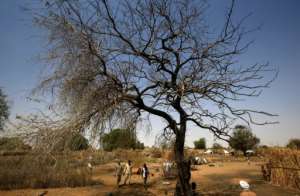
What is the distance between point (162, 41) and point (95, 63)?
279cm

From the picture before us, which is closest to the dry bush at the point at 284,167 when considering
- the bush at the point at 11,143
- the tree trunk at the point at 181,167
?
the tree trunk at the point at 181,167

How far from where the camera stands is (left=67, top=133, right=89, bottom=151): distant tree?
676cm

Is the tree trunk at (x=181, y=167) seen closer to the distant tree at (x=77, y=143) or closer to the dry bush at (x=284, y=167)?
the distant tree at (x=77, y=143)

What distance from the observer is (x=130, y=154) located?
36406mm

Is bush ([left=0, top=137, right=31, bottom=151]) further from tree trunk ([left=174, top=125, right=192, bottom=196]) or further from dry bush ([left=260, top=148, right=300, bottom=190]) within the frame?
dry bush ([left=260, top=148, right=300, bottom=190])

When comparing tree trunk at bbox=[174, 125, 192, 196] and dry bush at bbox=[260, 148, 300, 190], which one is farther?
dry bush at bbox=[260, 148, 300, 190]

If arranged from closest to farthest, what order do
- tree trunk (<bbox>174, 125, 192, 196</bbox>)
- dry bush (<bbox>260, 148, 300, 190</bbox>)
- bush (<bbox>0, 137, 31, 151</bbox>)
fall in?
1. bush (<bbox>0, 137, 31, 151</bbox>)
2. tree trunk (<bbox>174, 125, 192, 196</bbox>)
3. dry bush (<bbox>260, 148, 300, 190</bbox>)

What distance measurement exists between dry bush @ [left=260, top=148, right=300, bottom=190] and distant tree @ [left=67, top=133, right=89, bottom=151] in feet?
45.1

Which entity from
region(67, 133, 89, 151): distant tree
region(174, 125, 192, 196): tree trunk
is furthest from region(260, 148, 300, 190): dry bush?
region(67, 133, 89, 151): distant tree

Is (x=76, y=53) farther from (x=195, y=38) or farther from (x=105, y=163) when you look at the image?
(x=105, y=163)

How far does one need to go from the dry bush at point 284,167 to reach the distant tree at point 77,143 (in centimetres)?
1375

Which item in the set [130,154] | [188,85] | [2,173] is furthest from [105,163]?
[188,85]

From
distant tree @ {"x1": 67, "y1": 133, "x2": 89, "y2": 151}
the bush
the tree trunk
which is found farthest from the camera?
the tree trunk

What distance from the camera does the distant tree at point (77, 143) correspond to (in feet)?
22.2
